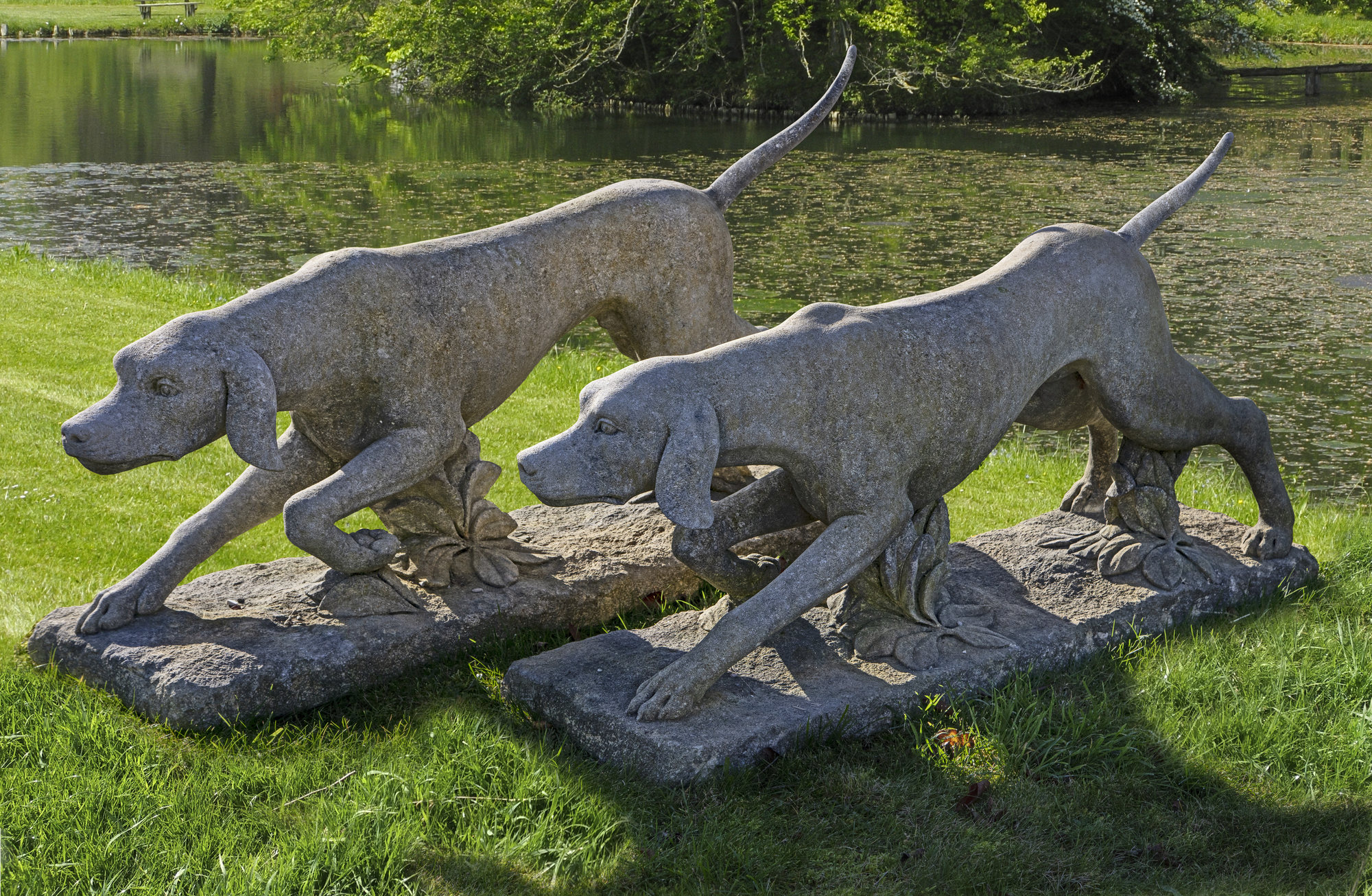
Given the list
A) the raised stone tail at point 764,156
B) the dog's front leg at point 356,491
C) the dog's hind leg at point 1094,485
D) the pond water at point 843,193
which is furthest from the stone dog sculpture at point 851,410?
the pond water at point 843,193

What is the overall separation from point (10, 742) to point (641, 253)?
8.23 ft

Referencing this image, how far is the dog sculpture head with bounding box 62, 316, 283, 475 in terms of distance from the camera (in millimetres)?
3557

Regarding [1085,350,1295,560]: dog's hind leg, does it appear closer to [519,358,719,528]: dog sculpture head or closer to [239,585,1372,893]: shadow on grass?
[239,585,1372,893]: shadow on grass

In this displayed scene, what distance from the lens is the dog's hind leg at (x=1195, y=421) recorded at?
4.15 m

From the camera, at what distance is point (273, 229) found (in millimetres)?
13609

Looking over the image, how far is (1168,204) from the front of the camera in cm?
453

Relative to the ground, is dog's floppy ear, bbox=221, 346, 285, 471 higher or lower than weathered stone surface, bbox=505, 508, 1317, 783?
higher

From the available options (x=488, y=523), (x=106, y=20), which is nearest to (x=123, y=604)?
(x=488, y=523)

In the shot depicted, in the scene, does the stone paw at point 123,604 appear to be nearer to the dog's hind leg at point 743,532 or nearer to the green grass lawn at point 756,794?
the green grass lawn at point 756,794

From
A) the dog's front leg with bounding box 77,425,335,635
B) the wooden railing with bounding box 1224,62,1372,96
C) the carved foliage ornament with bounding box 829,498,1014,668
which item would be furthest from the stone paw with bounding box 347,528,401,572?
the wooden railing with bounding box 1224,62,1372,96

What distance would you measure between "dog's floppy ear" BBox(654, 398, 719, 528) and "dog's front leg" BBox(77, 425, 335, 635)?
149cm

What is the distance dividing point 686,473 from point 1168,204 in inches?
91.5

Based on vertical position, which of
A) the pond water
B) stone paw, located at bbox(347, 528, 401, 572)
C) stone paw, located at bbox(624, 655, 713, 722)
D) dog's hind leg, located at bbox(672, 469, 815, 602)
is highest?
the pond water

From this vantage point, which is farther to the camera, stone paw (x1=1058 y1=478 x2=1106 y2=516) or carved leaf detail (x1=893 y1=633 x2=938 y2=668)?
→ stone paw (x1=1058 y1=478 x2=1106 y2=516)
